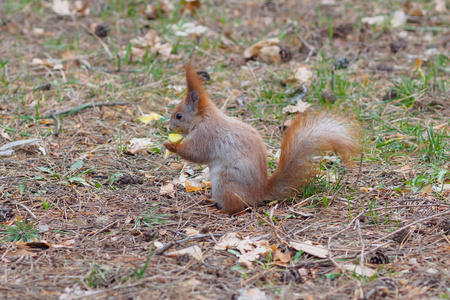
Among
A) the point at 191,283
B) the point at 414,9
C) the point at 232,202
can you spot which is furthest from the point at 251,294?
the point at 414,9

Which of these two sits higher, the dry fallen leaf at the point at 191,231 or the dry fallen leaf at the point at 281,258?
the dry fallen leaf at the point at 281,258

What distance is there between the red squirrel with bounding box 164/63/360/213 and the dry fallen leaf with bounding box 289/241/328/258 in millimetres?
496

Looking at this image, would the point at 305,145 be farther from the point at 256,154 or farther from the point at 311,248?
the point at 311,248

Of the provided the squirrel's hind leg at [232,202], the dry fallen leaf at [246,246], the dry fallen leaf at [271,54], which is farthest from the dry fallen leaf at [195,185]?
the dry fallen leaf at [271,54]

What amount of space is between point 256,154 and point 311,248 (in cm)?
65

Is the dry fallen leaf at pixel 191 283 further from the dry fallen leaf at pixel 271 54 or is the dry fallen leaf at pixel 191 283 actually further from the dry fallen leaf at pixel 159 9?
the dry fallen leaf at pixel 159 9

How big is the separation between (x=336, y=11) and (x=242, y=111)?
2507mm

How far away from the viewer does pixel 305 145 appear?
237 centimetres

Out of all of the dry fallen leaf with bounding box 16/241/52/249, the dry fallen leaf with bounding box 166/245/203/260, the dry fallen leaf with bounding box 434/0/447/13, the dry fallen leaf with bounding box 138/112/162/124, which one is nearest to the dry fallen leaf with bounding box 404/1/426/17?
the dry fallen leaf with bounding box 434/0/447/13

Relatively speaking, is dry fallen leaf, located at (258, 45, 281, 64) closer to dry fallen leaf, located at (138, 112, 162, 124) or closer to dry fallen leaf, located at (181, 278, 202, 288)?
dry fallen leaf, located at (138, 112, 162, 124)

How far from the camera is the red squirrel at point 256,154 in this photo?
2352 mm

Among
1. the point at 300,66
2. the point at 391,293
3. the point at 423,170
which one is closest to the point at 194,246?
the point at 391,293

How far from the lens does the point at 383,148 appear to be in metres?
2.98

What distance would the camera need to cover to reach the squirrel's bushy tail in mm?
2320
